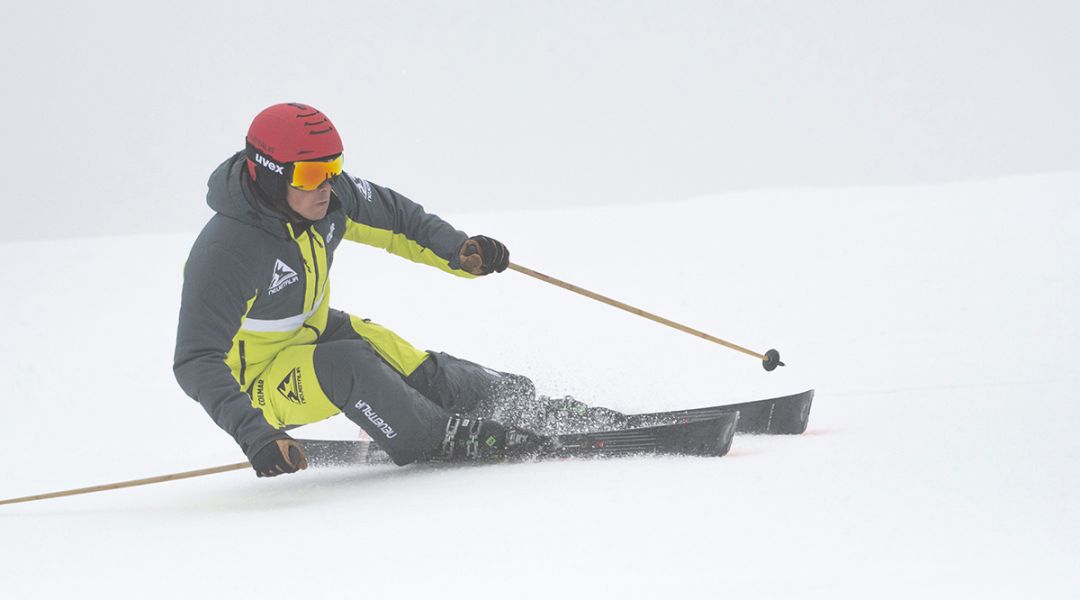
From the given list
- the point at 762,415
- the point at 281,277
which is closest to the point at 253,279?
the point at 281,277

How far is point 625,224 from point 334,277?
2.04m

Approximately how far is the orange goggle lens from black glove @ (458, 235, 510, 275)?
0.56 meters

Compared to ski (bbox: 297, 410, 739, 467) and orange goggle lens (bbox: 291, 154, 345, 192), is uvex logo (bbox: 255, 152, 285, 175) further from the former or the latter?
ski (bbox: 297, 410, 739, 467)

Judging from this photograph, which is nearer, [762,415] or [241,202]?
[241,202]

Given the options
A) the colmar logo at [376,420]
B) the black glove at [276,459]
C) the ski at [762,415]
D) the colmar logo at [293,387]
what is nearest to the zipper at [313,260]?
the colmar logo at [293,387]

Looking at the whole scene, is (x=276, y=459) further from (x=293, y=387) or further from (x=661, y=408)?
(x=661, y=408)

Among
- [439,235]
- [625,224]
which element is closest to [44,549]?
[439,235]

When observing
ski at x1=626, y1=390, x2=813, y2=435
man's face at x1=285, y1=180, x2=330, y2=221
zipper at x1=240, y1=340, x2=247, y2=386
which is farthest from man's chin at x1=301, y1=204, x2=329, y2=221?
ski at x1=626, y1=390, x2=813, y2=435

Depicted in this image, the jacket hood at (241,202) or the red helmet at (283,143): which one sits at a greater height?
the red helmet at (283,143)

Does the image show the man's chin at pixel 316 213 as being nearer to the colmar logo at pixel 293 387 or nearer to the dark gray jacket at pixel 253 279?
the dark gray jacket at pixel 253 279

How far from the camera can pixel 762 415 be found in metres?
3.40

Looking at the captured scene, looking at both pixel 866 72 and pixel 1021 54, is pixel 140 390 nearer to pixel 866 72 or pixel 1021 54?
pixel 866 72

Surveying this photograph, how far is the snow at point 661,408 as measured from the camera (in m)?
2.21

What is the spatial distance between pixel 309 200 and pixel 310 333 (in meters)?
0.49
